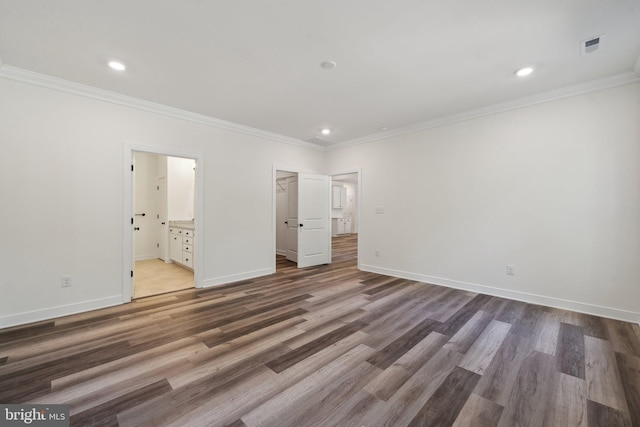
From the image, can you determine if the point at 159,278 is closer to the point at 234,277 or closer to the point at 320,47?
the point at 234,277

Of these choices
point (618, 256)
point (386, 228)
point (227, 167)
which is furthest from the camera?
point (386, 228)

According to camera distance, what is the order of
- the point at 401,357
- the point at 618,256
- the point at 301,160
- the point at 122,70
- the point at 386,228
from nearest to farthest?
the point at 401,357, the point at 122,70, the point at 618,256, the point at 386,228, the point at 301,160

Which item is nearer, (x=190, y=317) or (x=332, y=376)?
(x=332, y=376)

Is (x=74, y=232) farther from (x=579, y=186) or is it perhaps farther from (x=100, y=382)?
(x=579, y=186)

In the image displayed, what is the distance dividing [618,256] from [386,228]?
2982 millimetres

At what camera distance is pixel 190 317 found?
298cm

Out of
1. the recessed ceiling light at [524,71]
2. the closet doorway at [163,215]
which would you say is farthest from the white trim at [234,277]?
the recessed ceiling light at [524,71]

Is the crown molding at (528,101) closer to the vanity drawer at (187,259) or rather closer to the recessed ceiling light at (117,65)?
the recessed ceiling light at (117,65)

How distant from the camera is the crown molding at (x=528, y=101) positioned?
290 cm

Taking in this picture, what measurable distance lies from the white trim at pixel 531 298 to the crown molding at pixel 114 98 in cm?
395

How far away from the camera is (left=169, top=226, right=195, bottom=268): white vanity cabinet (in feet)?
16.8

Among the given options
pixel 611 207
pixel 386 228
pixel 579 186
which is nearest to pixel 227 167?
pixel 386 228

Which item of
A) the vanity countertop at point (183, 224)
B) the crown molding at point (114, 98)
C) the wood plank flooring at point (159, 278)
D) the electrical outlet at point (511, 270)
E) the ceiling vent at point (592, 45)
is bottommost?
the wood plank flooring at point (159, 278)

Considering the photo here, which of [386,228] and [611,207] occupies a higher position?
[611,207]
